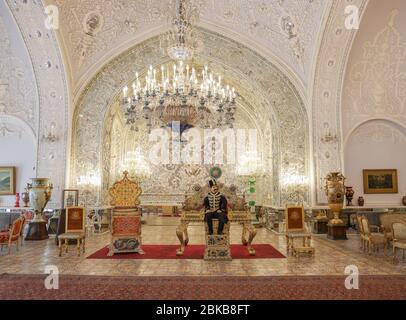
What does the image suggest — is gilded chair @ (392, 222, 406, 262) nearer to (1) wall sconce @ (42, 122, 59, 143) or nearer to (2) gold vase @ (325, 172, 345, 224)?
(2) gold vase @ (325, 172, 345, 224)

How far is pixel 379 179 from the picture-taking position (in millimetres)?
10328

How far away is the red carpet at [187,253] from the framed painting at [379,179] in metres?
4.57

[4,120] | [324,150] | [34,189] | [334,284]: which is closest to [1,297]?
[334,284]

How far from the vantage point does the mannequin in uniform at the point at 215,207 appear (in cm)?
636

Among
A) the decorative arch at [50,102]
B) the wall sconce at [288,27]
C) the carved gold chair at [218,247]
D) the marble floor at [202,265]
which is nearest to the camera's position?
the marble floor at [202,265]

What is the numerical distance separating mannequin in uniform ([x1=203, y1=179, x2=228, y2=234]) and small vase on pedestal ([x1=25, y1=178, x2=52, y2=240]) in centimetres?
523

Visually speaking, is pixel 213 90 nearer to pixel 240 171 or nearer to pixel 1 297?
pixel 1 297

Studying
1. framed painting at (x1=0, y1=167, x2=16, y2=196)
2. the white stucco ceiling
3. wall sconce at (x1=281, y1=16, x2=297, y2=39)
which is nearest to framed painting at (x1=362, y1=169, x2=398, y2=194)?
the white stucco ceiling

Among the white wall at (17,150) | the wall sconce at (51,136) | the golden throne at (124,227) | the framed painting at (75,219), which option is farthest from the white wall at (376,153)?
the white wall at (17,150)

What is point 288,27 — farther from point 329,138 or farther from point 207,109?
point 207,109

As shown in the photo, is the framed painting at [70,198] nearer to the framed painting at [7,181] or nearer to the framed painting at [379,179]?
the framed painting at [7,181]

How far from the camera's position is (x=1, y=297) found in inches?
166

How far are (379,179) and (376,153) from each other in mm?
857

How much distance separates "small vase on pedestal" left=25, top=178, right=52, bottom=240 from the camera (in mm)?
8992
